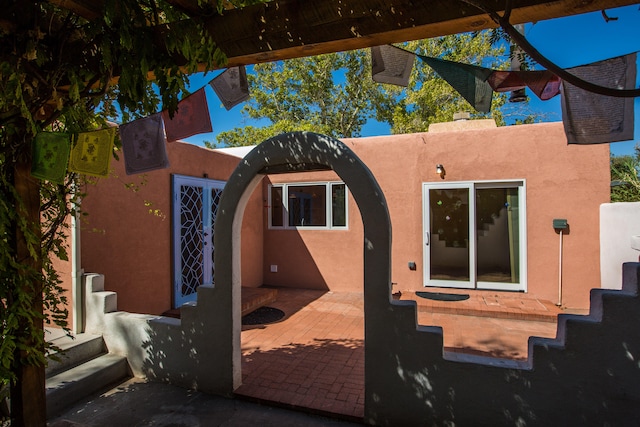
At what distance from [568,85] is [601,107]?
340 mm

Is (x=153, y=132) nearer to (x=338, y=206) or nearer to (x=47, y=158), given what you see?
(x=47, y=158)

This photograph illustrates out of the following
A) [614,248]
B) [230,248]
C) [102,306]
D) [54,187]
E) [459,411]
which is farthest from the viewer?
[614,248]

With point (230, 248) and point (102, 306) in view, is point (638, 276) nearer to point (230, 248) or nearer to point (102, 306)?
point (230, 248)

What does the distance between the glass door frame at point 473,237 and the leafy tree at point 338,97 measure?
1080 centimetres

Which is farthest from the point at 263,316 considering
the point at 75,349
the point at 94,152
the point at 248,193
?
the point at 94,152

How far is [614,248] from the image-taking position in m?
6.84

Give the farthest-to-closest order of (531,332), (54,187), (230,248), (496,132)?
1. (496,132)
2. (531,332)
3. (230,248)
4. (54,187)

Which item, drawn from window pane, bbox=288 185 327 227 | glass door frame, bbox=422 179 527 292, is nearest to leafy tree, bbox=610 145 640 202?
glass door frame, bbox=422 179 527 292

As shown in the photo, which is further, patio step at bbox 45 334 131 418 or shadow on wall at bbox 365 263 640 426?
patio step at bbox 45 334 131 418

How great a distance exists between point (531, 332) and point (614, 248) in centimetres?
258

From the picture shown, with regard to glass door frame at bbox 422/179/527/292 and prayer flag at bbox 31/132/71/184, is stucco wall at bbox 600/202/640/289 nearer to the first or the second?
glass door frame at bbox 422/179/527/292

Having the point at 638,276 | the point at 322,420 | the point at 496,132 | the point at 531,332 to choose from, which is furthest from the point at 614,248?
the point at 322,420

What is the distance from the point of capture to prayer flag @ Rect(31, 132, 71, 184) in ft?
8.68

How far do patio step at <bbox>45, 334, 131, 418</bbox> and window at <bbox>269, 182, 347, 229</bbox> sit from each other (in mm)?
5871
